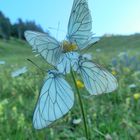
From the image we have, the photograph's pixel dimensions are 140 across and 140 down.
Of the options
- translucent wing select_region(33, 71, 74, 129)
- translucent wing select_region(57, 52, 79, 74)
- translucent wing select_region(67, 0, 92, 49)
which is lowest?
translucent wing select_region(33, 71, 74, 129)

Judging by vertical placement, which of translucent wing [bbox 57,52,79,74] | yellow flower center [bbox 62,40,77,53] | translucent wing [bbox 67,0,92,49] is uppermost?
translucent wing [bbox 67,0,92,49]

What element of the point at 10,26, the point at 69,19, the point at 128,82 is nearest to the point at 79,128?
the point at 69,19

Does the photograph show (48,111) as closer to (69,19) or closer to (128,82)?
(69,19)

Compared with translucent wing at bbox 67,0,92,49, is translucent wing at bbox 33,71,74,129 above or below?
below

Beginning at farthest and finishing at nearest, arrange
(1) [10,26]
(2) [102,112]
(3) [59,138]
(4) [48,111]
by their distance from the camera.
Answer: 1. (1) [10,26]
2. (2) [102,112]
3. (3) [59,138]
4. (4) [48,111]

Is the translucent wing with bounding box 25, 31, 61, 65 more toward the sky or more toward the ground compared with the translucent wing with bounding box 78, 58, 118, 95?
more toward the sky
